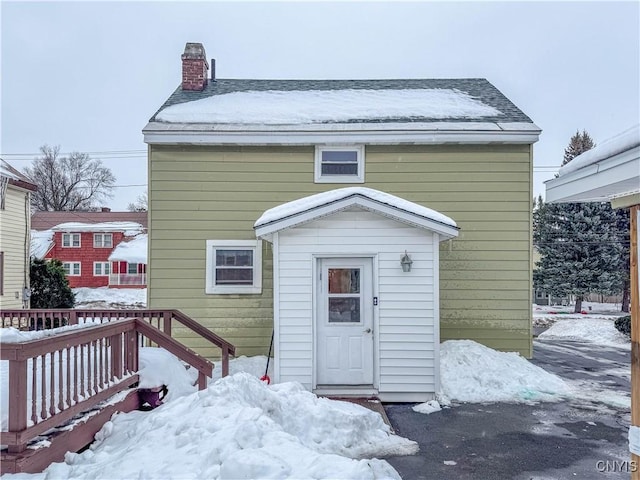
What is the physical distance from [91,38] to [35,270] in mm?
8992

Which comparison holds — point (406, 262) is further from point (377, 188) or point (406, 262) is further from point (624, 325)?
point (624, 325)

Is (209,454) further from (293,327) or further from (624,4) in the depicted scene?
(624,4)

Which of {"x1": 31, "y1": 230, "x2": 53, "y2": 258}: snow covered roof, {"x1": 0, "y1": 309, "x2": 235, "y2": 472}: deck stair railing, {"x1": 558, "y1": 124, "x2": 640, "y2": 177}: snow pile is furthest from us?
{"x1": 31, "y1": 230, "x2": 53, "y2": 258}: snow covered roof

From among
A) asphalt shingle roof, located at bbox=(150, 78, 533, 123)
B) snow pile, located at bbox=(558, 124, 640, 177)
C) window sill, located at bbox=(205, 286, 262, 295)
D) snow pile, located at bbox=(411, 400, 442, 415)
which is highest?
asphalt shingle roof, located at bbox=(150, 78, 533, 123)

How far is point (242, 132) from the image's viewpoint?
8883mm

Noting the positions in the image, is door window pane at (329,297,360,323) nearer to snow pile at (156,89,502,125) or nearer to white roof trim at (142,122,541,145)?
white roof trim at (142,122,541,145)

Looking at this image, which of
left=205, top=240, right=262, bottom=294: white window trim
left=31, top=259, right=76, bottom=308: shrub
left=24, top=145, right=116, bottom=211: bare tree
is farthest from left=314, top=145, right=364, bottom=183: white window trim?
left=24, top=145, right=116, bottom=211: bare tree

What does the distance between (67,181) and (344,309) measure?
142 feet

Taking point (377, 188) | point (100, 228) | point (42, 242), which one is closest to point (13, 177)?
point (377, 188)

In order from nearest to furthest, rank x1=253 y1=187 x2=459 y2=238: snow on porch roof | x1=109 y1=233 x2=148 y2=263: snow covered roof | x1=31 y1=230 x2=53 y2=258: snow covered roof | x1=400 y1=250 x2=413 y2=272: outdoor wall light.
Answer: x1=253 y1=187 x2=459 y2=238: snow on porch roof, x1=400 y1=250 x2=413 y2=272: outdoor wall light, x1=109 y1=233 x2=148 y2=263: snow covered roof, x1=31 y1=230 x2=53 y2=258: snow covered roof

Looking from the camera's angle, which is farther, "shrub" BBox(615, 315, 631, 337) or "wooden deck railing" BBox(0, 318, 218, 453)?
"shrub" BBox(615, 315, 631, 337)

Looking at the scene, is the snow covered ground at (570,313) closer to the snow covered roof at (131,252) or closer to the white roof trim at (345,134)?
the white roof trim at (345,134)

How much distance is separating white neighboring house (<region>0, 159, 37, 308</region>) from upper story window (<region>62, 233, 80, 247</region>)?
16.1 m

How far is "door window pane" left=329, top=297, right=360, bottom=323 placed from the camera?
705 cm
